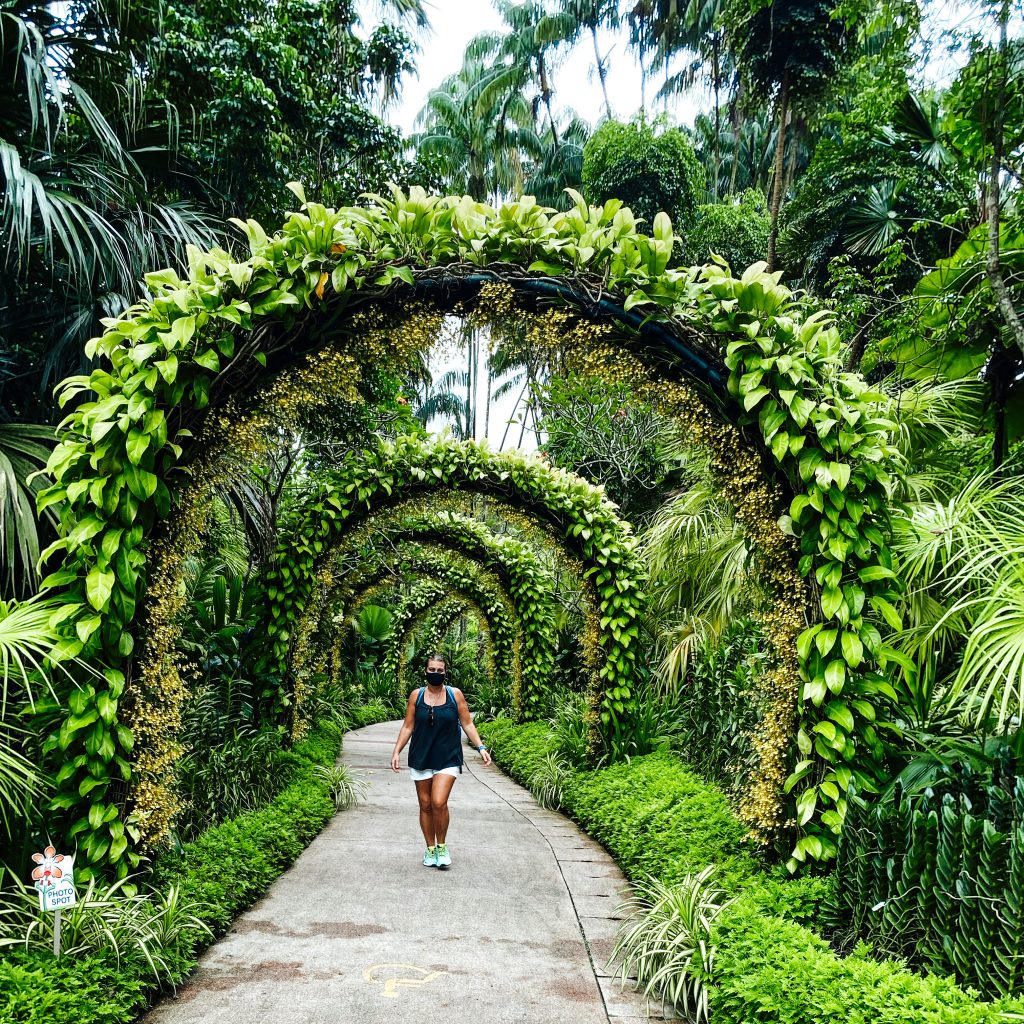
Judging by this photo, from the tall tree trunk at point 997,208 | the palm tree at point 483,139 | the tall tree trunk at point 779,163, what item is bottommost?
the tall tree trunk at point 997,208

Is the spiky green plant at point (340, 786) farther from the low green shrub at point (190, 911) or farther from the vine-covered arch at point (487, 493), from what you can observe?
the vine-covered arch at point (487, 493)

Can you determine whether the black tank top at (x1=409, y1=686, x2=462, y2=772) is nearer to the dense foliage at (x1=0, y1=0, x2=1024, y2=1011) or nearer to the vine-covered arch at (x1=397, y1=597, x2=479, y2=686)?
the dense foliage at (x1=0, y1=0, x2=1024, y2=1011)

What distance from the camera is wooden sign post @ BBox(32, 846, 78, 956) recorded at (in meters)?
2.96

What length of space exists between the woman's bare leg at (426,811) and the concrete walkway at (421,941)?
0.77 ft

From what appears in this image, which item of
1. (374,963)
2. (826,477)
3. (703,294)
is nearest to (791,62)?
(703,294)

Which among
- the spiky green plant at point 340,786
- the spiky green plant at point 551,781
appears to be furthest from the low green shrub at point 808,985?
the spiky green plant at point 340,786

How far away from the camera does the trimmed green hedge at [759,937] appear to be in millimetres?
2566

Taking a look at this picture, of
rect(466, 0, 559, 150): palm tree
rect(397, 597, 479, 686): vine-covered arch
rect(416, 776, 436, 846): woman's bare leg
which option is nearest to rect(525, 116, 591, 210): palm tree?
rect(466, 0, 559, 150): palm tree

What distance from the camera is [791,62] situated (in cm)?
976

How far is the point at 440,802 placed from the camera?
5691 millimetres

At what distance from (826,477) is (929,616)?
175 centimetres

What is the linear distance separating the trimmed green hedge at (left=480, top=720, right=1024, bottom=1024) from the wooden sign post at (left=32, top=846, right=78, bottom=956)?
2608mm

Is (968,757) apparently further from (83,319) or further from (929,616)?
(83,319)

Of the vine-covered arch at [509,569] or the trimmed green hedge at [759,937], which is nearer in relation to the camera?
the trimmed green hedge at [759,937]
